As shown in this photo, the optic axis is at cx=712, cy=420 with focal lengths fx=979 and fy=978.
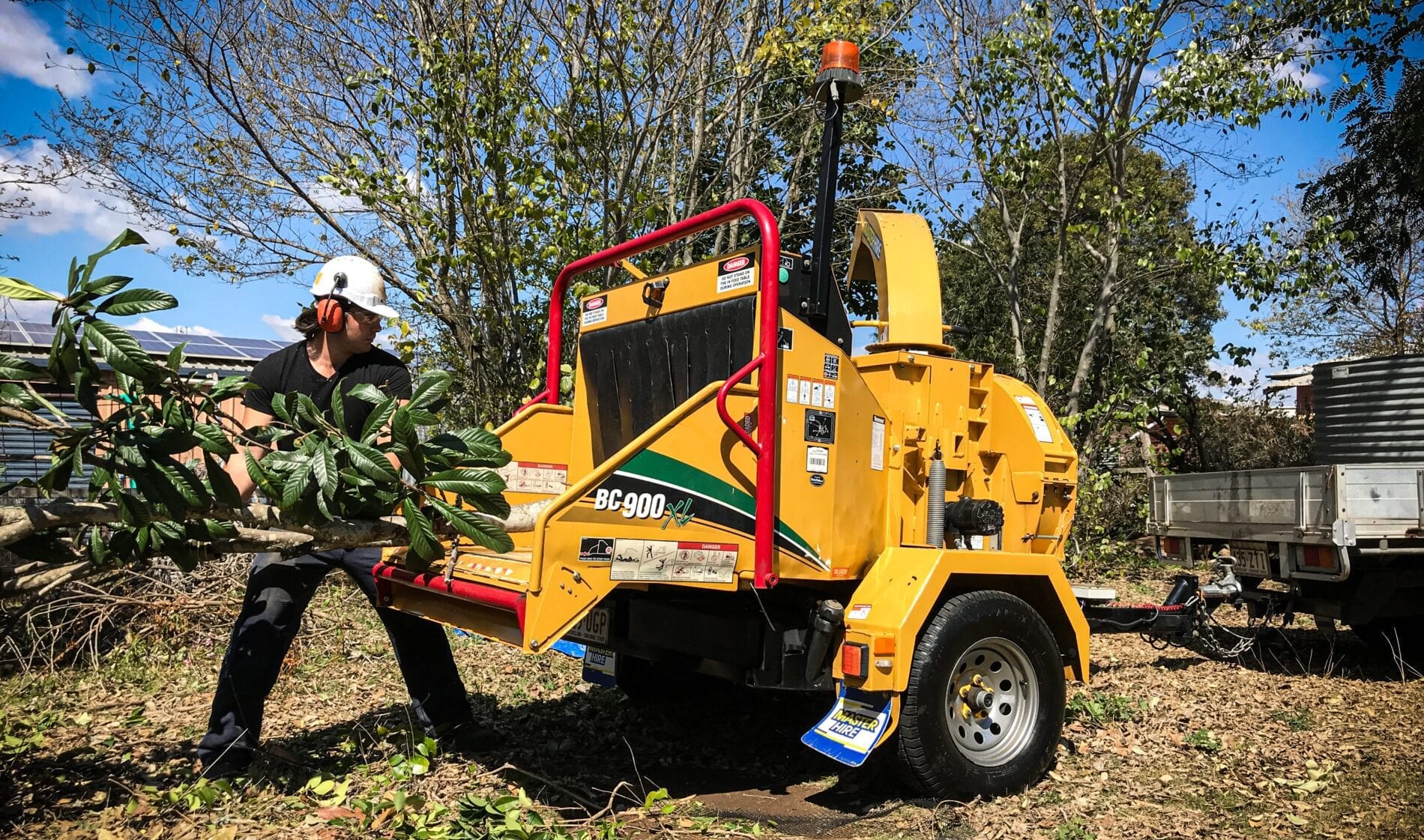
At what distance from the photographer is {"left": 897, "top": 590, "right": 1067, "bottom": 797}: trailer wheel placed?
4.09 meters

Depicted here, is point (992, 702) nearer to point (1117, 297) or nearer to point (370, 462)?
point (370, 462)

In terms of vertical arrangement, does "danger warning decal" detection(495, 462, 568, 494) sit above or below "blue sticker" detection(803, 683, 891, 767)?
above

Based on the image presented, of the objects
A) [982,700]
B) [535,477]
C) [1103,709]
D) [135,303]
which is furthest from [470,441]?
[1103,709]

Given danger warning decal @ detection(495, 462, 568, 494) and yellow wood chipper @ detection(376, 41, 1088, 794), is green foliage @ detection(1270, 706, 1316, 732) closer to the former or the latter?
yellow wood chipper @ detection(376, 41, 1088, 794)

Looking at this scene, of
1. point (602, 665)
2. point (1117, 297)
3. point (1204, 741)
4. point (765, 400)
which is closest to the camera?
point (765, 400)

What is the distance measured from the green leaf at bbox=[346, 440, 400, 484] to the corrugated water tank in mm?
9115

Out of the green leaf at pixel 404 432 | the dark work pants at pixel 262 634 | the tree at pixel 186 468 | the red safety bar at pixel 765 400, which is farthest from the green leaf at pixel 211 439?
the red safety bar at pixel 765 400

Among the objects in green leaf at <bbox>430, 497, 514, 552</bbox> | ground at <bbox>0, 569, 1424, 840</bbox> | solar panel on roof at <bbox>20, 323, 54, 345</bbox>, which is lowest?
ground at <bbox>0, 569, 1424, 840</bbox>

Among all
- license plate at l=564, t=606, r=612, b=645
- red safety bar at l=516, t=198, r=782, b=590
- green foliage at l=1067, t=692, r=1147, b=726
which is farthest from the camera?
green foliage at l=1067, t=692, r=1147, b=726

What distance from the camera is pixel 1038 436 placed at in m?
5.23

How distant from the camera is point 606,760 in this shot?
4.92 metres

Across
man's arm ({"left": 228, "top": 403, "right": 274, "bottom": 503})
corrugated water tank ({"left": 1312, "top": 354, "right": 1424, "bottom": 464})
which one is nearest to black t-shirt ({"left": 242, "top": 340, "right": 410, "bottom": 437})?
man's arm ({"left": 228, "top": 403, "right": 274, "bottom": 503})

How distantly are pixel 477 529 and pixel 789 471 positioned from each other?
1276 millimetres

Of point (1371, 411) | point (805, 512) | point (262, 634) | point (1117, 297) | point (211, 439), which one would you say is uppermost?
point (1117, 297)
